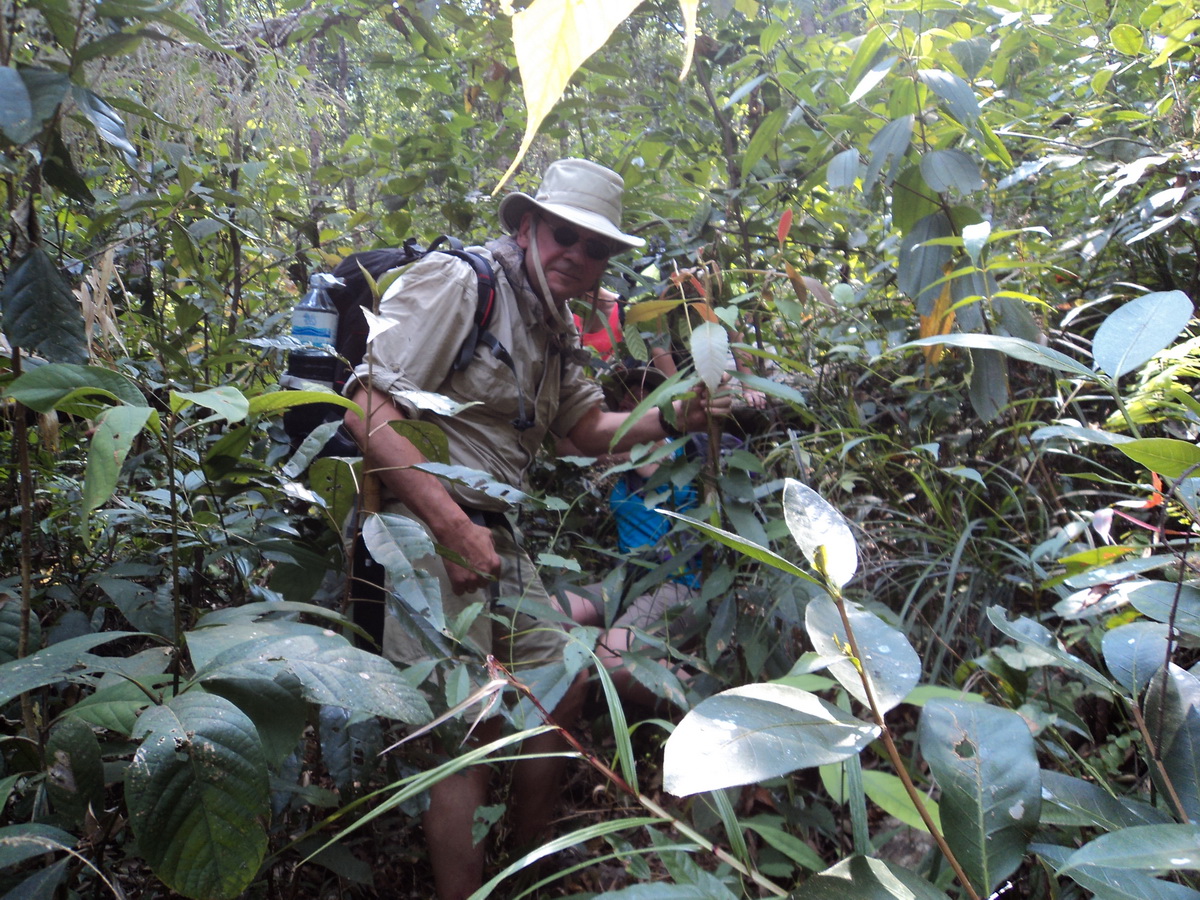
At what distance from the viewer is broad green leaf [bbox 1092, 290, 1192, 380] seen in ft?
2.56

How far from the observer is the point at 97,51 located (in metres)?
1.31

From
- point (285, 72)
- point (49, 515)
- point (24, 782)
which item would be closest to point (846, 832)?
point (24, 782)

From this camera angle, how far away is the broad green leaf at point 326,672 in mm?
899

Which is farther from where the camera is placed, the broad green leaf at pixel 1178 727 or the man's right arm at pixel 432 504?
the man's right arm at pixel 432 504

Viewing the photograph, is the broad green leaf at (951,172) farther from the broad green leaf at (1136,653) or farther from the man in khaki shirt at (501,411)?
the broad green leaf at (1136,653)

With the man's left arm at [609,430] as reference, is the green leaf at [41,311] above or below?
above

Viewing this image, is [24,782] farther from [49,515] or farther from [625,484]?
[625,484]

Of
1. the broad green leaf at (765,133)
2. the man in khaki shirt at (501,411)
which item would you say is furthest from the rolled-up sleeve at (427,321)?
the broad green leaf at (765,133)

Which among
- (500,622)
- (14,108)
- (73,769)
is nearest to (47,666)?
(73,769)

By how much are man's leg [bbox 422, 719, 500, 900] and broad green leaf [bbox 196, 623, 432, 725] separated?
3.59ft

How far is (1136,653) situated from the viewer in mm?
763

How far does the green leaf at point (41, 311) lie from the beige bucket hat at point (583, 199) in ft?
5.16

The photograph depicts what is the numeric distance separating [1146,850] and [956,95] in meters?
1.69

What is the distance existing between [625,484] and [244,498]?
149 centimetres
